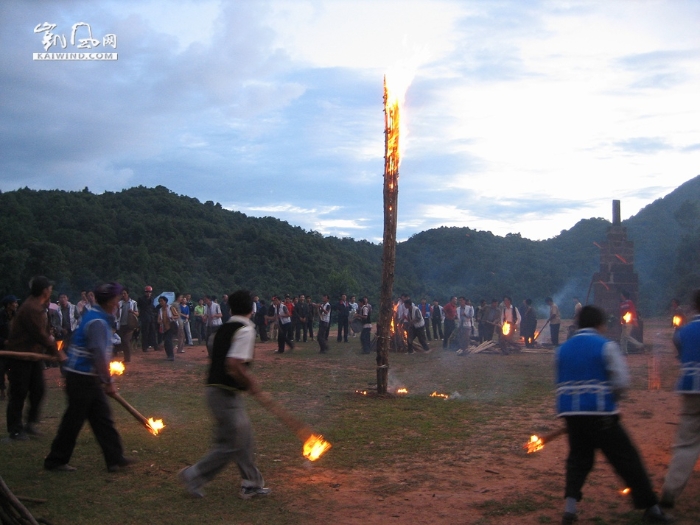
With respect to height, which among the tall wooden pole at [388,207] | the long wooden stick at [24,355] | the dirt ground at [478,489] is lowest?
the dirt ground at [478,489]

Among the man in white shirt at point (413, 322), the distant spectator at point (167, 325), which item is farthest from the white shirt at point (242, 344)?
the man in white shirt at point (413, 322)

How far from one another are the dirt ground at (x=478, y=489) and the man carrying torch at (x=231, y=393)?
76 cm

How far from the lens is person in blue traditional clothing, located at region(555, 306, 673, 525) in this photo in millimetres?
5195

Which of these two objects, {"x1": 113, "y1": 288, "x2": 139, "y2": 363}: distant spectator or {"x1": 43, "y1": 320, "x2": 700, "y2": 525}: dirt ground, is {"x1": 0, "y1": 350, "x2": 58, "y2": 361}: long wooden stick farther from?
{"x1": 113, "y1": 288, "x2": 139, "y2": 363}: distant spectator

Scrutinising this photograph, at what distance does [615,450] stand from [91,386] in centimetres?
500

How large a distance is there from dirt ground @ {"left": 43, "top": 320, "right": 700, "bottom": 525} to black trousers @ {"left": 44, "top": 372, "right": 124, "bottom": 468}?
1850 millimetres

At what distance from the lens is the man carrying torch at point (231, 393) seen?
575 cm

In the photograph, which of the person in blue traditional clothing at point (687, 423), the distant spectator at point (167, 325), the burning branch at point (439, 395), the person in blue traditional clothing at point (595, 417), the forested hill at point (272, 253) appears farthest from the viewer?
the forested hill at point (272, 253)

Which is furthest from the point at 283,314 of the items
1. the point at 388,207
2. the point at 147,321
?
the point at 388,207

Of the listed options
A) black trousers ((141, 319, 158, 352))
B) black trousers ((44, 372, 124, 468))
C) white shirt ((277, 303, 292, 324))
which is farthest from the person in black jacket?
black trousers ((44, 372, 124, 468))

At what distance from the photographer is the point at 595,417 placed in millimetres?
5219

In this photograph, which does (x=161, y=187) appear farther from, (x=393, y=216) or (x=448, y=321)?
(x=393, y=216)

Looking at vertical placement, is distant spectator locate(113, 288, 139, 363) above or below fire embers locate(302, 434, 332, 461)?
above

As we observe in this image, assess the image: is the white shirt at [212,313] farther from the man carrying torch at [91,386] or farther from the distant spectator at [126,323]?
the man carrying torch at [91,386]
